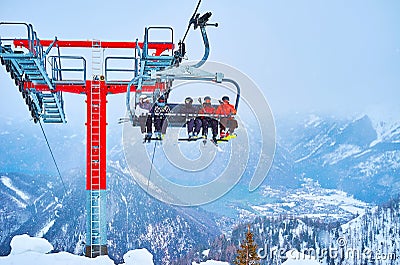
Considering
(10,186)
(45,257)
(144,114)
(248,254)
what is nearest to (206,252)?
(10,186)

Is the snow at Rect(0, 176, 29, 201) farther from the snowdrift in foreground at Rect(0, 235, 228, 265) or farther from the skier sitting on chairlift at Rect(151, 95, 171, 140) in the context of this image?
the skier sitting on chairlift at Rect(151, 95, 171, 140)

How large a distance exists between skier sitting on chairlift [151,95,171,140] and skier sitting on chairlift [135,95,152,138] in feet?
0.42

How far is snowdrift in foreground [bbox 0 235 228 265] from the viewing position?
9.91m

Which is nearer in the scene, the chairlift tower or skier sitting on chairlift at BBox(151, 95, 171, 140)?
skier sitting on chairlift at BBox(151, 95, 171, 140)

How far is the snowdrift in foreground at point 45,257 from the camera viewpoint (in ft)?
32.5

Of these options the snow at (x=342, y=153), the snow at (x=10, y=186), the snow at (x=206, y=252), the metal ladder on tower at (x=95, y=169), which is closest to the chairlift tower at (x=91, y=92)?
the metal ladder on tower at (x=95, y=169)

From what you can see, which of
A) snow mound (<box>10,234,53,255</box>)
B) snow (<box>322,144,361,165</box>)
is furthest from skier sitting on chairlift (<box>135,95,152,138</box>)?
snow (<box>322,144,361,165</box>)

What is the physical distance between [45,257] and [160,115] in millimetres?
3037

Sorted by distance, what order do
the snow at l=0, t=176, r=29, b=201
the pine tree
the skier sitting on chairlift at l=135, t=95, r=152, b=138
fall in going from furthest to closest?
the snow at l=0, t=176, r=29, b=201
the pine tree
the skier sitting on chairlift at l=135, t=95, r=152, b=138

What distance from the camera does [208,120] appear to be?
352 inches

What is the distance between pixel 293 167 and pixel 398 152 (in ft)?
25.4

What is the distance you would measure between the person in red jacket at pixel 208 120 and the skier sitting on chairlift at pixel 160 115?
0.48 metres

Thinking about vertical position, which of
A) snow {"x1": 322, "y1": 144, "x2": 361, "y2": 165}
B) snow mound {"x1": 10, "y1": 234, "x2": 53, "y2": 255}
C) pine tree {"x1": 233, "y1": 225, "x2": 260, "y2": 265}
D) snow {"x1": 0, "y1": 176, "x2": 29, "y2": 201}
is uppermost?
snow {"x1": 322, "y1": 144, "x2": 361, "y2": 165}

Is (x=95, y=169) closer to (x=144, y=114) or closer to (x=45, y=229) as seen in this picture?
(x=144, y=114)
